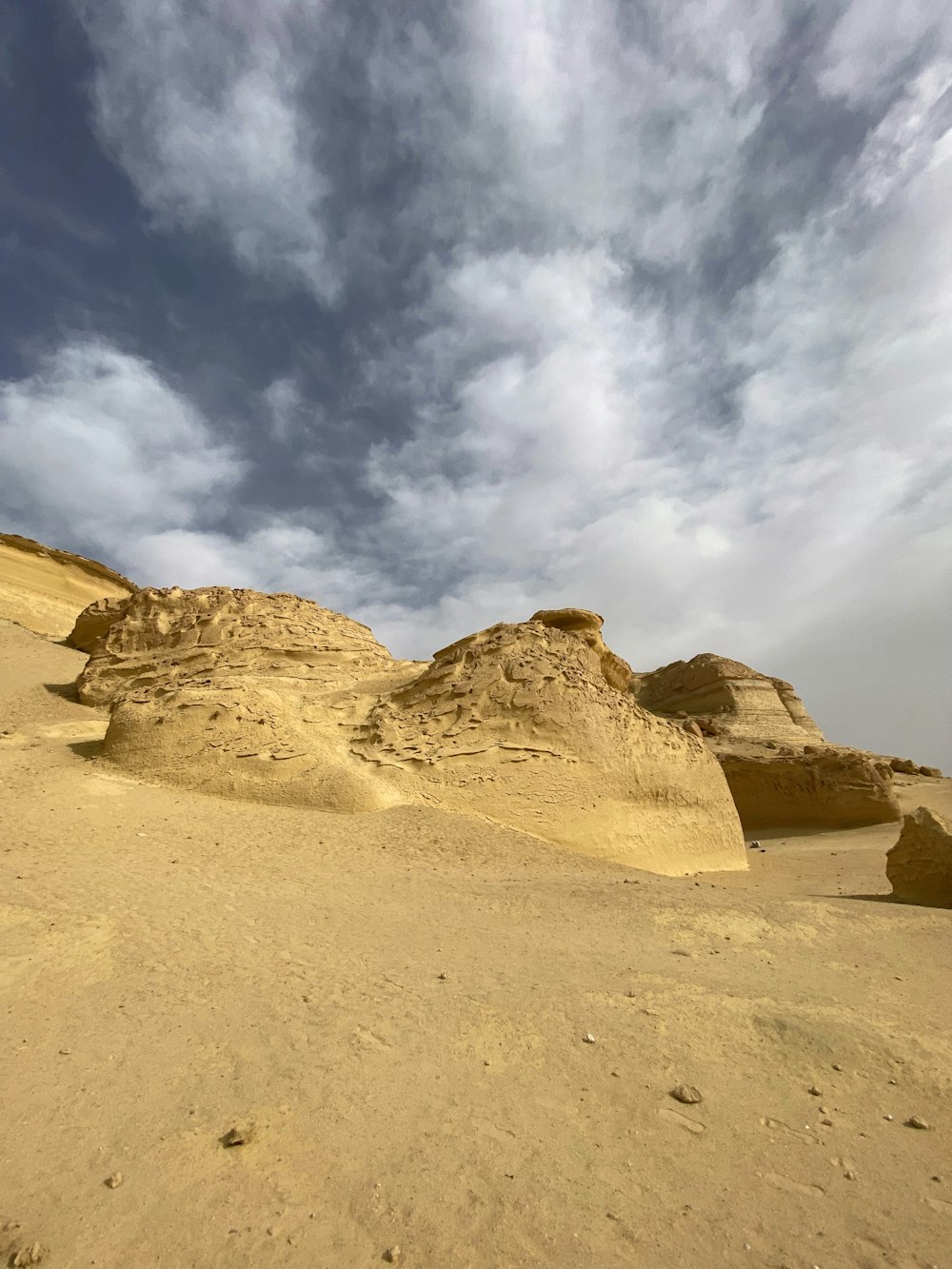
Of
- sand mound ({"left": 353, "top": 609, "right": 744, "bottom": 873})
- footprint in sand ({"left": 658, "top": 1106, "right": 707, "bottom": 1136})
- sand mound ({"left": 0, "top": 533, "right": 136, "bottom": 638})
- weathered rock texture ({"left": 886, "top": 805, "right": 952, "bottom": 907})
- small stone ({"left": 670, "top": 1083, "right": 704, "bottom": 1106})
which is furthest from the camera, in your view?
sand mound ({"left": 0, "top": 533, "right": 136, "bottom": 638})

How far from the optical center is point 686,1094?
2.59 m

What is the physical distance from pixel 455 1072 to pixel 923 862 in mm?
6072

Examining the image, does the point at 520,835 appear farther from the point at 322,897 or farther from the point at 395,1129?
Result: the point at 395,1129

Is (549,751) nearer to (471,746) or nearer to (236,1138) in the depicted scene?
(471,746)

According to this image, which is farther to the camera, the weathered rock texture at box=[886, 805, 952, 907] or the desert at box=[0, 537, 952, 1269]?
the weathered rock texture at box=[886, 805, 952, 907]

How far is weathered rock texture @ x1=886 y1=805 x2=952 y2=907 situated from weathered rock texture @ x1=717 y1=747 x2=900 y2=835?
11.5 metres

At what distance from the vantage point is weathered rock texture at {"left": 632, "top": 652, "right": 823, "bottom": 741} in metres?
22.5

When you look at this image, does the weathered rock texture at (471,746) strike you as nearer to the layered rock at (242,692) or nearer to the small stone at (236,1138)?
the layered rock at (242,692)

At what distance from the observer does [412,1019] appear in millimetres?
3184

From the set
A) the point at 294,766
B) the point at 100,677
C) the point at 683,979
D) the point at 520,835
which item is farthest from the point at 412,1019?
the point at 100,677

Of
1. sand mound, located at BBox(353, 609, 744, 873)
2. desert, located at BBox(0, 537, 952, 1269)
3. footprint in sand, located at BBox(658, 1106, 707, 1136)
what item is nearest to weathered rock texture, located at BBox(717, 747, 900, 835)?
sand mound, located at BBox(353, 609, 744, 873)

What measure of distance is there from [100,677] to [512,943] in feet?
36.0

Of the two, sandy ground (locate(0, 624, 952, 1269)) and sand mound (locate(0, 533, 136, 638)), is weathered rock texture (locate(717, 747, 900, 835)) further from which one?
sand mound (locate(0, 533, 136, 638))

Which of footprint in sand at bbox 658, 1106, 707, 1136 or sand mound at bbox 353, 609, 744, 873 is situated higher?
sand mound at bbox 353, 609, 744, 873
